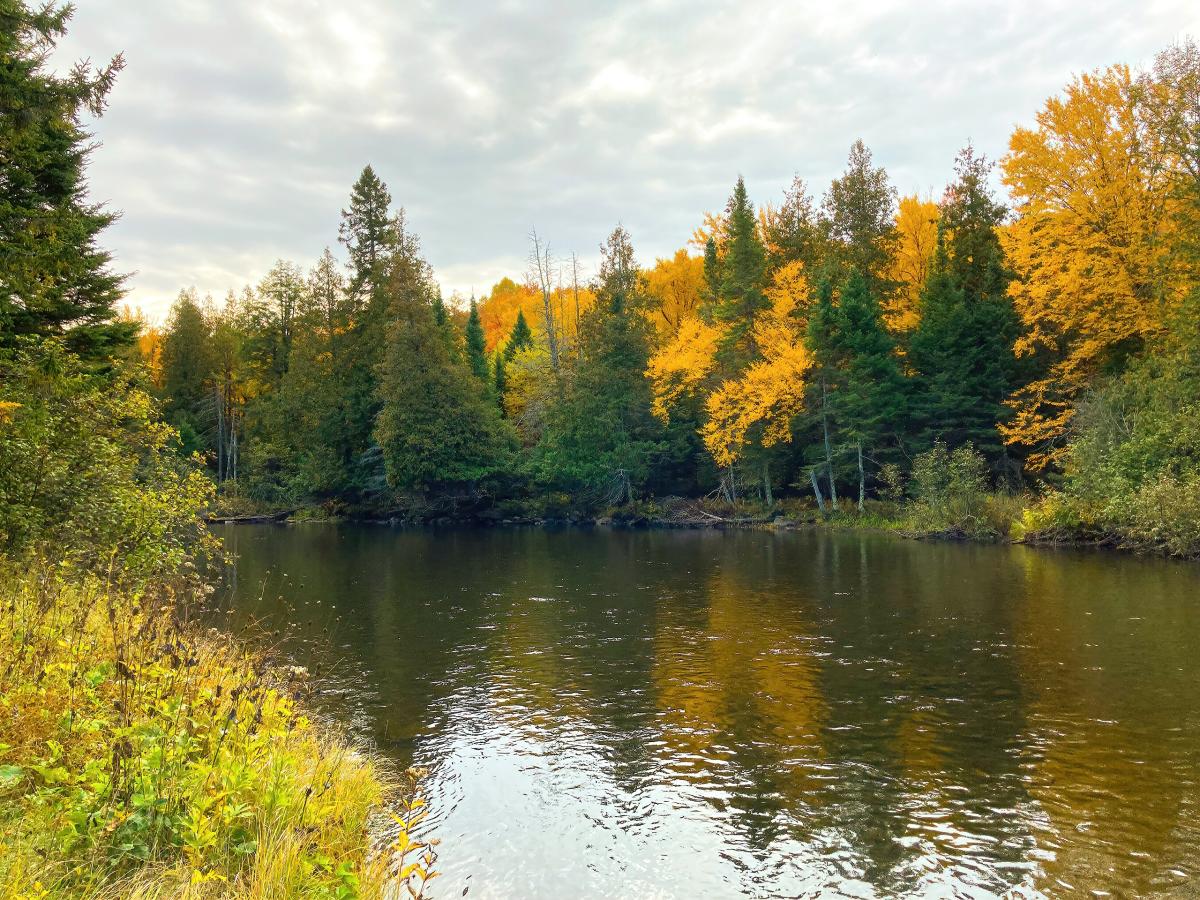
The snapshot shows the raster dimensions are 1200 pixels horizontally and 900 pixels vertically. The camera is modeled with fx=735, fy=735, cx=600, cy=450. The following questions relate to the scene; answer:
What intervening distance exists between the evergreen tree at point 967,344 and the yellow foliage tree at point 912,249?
271 centimetres

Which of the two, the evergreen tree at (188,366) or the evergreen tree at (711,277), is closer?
the evergreen tree at (711,277)

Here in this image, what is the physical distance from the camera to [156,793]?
4488 millimetres

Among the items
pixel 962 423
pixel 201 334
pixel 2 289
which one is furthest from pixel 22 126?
pixel 201 334

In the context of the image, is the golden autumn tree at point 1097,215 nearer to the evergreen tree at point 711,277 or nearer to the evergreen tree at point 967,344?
the evergreen tree at point 967,344

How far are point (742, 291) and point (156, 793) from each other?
40028 mm

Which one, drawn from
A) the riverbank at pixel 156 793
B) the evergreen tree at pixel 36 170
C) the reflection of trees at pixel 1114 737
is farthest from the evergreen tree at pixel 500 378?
the riverbank at pixel 156 793

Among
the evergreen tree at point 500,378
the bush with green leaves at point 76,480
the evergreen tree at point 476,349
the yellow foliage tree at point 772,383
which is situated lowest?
the bush with green leaves at point 76,480

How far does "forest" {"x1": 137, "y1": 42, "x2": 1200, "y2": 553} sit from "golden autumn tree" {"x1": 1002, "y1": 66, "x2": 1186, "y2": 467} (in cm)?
10

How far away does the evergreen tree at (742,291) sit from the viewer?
4097 cm

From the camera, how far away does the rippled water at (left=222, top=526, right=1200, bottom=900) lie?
6.30m

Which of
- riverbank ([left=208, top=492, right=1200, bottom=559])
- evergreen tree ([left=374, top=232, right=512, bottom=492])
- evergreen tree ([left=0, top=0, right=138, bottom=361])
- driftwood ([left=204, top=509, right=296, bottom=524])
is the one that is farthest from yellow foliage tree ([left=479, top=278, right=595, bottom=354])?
evergreen tree ([left=0, top=0, right=138, bottom=361])

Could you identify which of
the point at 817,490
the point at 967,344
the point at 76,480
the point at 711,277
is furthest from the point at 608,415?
the point at 76,480

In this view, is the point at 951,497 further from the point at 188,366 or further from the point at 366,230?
the point at 188,366

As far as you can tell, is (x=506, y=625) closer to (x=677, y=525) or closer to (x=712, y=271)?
(x=677, y=525)
